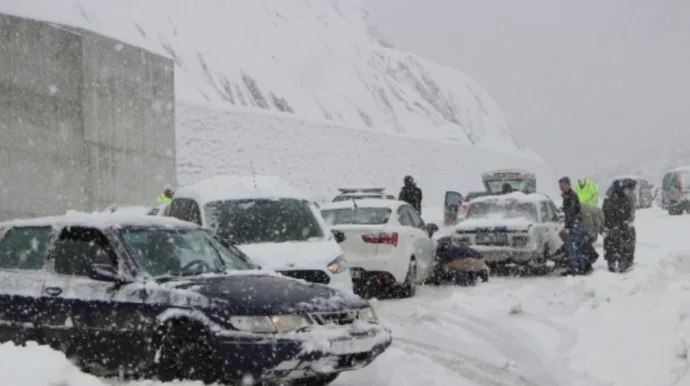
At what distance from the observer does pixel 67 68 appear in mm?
23594

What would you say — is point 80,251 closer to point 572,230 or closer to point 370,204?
point 370,204

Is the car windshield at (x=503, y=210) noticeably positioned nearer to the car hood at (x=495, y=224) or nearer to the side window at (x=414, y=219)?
the car hood at (x=495, y=224)

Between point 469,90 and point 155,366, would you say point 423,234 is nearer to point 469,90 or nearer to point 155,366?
point 155,366

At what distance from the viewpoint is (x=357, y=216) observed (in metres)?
15.1

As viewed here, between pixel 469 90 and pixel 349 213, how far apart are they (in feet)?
242

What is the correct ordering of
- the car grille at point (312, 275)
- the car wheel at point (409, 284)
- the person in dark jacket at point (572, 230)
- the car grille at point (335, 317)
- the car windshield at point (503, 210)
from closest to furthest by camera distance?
the car grille at point (335, 317), the car grille at point (312, 275), the car wheel at point (409, 284), the person in dark jacket at point (572, 230), the car windshield at point (503, 210)

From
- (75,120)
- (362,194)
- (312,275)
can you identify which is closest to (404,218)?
(312,275)

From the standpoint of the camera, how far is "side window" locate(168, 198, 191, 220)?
12.1 m

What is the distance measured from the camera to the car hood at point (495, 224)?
58.0 feet

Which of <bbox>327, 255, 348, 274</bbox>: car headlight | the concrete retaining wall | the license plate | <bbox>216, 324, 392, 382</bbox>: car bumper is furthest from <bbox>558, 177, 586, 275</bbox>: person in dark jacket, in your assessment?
the concrete retaining wall

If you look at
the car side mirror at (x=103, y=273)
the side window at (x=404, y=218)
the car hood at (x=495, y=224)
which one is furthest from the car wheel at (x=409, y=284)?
the car side mirror at (x=103, y=273)

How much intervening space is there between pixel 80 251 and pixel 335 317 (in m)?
2.14

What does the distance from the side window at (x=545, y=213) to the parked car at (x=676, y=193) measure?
936 inches

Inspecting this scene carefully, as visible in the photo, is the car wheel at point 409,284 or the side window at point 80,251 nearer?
the side window at point 80,251
